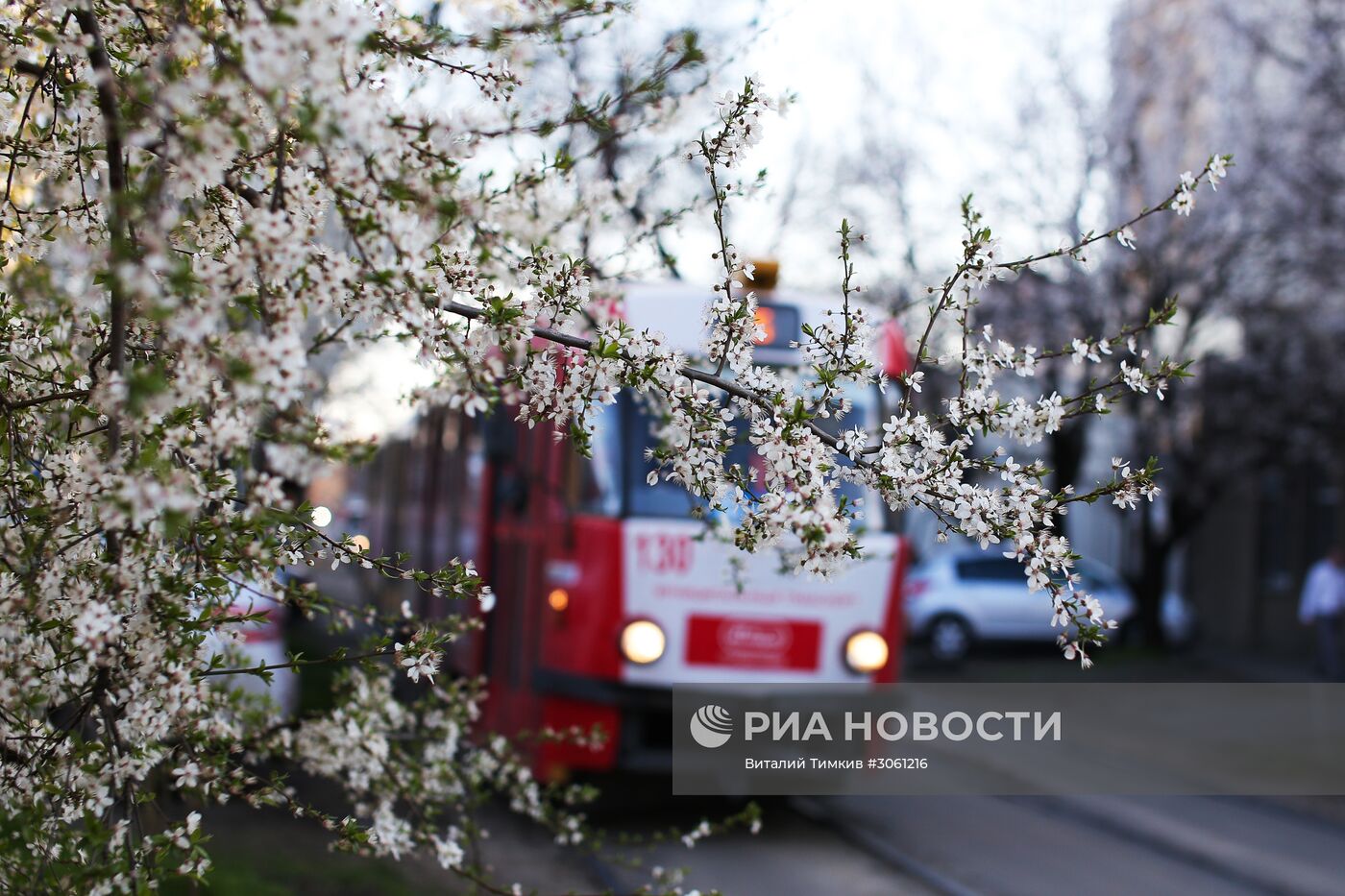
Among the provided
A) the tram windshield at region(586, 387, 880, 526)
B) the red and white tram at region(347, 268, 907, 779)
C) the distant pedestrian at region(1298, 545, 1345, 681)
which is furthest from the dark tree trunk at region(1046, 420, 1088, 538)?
the tram windshield at region(586, 387, 880, 526)

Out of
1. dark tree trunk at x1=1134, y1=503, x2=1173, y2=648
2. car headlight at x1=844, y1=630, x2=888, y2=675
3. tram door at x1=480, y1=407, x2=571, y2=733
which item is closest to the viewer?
car headlight at x1=844, y1=630, x2=888, y2=675

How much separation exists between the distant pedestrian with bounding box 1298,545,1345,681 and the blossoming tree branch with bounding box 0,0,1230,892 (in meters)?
12.8

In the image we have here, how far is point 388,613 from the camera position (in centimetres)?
432

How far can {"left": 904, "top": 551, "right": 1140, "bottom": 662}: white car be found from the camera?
70.9 ft

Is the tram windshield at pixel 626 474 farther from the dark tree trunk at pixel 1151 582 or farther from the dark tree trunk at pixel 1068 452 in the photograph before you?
the dark tree trunk at pixel 1151 582

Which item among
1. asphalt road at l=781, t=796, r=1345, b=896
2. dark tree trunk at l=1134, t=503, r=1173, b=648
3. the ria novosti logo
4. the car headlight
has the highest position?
dark tree trunk at l=1134, t=503, r=1173, b=648

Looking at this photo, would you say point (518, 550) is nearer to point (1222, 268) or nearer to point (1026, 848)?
point (1026, 848)

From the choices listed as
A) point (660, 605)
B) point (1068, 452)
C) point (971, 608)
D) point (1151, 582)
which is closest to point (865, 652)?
point (660, 605)

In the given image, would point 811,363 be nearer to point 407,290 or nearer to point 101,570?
point 407,290

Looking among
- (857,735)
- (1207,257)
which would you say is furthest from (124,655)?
(1207,257)

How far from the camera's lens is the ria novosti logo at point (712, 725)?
835 centimetres

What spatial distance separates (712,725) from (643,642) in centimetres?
69

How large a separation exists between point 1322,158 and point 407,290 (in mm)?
14093

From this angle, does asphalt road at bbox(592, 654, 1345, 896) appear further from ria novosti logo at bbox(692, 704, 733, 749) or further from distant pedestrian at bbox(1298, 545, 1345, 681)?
distant pedestrian at bbox(1298, 545, 1345, 681)
